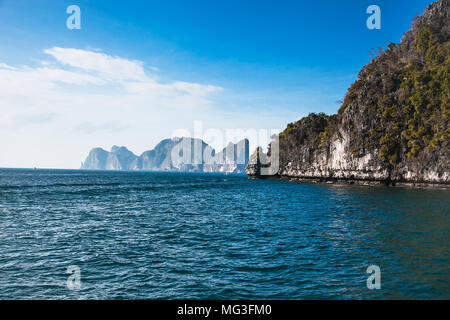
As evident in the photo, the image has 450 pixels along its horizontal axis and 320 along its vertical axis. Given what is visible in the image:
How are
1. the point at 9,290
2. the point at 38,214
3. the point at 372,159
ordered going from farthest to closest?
the point at 372,159 → the point at 38,214 → the point at 9,290

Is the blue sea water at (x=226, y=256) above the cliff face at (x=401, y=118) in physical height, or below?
below

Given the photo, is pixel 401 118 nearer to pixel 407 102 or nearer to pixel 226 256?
pixel 407 102

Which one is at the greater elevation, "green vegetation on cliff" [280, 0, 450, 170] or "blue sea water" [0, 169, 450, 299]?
"green vegetation on cliff" [280, 0, 450, 170]

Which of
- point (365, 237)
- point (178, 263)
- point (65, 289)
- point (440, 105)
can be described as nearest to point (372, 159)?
point (440, 105)

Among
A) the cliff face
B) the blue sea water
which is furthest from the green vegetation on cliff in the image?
the blue sea water

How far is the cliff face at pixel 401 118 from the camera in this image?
197 feet

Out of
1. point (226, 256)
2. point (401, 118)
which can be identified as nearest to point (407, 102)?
point (401, 118)

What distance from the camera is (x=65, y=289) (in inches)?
456

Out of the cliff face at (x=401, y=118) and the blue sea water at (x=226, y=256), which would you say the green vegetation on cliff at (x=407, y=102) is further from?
the blue sea water at (x=226, y=256)

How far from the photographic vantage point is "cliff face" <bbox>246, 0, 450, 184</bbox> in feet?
197

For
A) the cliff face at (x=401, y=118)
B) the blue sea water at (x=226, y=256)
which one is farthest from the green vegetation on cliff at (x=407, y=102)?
the blue sea water at (x=226, y=256)

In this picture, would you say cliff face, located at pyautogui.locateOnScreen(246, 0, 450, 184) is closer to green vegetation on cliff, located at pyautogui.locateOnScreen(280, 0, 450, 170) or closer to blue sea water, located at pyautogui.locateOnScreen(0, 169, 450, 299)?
green vegetation on cliff, located at pyautogui.locateOnScreen(280, 0, 450, 170)
